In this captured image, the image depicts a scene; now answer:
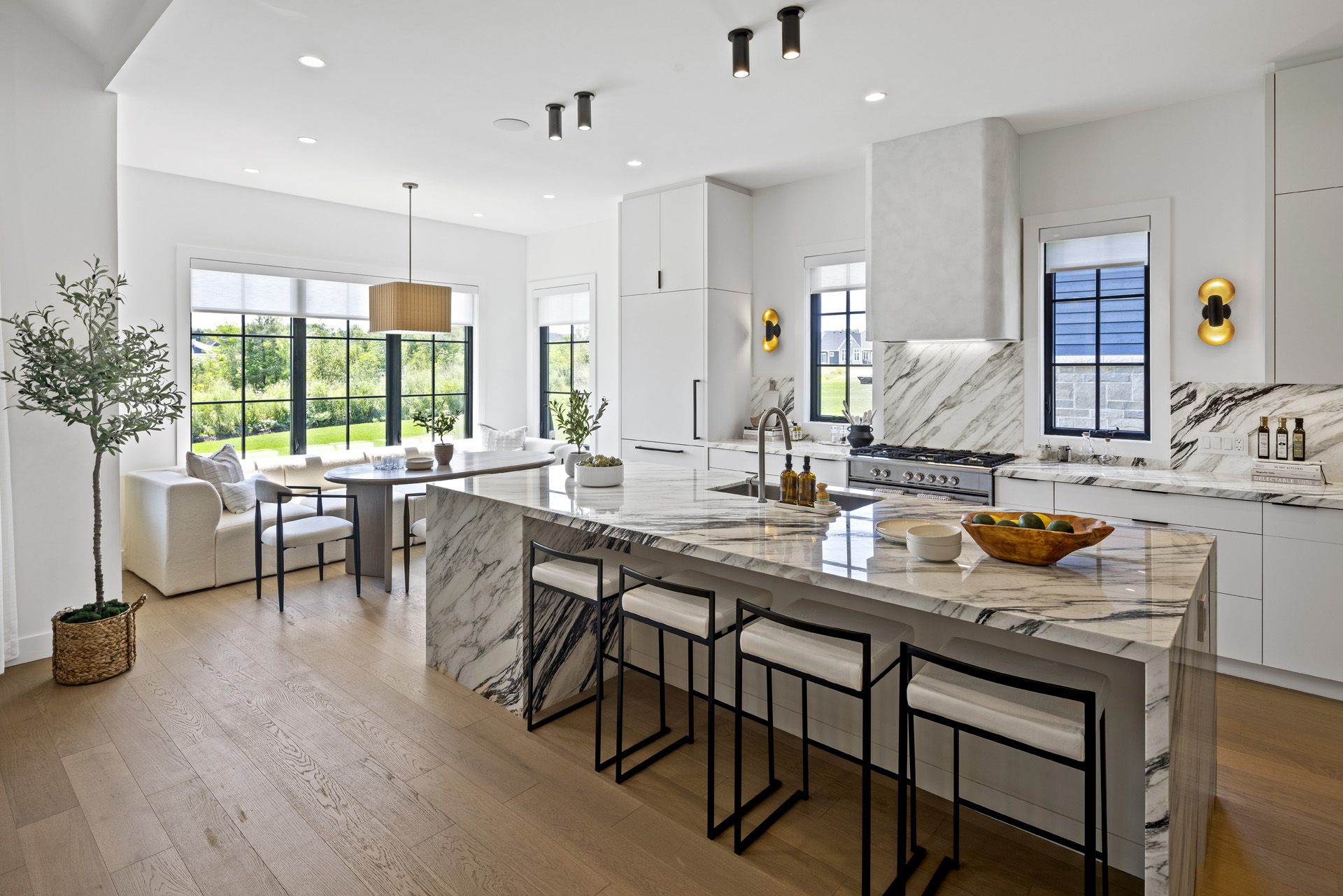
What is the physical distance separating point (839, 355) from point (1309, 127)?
2.80m

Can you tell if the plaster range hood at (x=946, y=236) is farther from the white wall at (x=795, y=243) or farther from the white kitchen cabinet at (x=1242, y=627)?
the white kitchen cabinet at (x=1242, y=627)

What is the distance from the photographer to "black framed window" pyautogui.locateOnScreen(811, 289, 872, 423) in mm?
5277

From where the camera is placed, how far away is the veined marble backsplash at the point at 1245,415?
11.5 feet

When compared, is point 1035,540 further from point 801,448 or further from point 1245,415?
point 801,448

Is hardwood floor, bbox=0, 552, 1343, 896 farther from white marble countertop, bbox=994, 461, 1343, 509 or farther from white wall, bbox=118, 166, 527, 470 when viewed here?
white wall, bbox=118, 166, 527, 470

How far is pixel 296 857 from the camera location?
7.00 feet

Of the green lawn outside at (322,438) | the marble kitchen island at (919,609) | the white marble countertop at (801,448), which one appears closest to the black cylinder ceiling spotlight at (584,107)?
the marble kitchen island at (919,609)

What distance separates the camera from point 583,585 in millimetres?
2701

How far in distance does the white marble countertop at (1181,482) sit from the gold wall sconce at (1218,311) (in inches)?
28.5

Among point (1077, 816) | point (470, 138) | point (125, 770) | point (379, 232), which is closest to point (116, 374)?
point (125, 770)

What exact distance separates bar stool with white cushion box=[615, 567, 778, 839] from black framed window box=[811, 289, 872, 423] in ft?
9.84

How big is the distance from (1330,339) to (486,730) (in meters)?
4.11

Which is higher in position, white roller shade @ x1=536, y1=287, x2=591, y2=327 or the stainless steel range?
white roller shade @ x1=536, y1=287, x2=591, y2=327

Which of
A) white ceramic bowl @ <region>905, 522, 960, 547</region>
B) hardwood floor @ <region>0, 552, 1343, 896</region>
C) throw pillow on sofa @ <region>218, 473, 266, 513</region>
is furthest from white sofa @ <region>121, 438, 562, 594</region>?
white ceramic bowl @ <region>905, 522, 960, 547</region>
